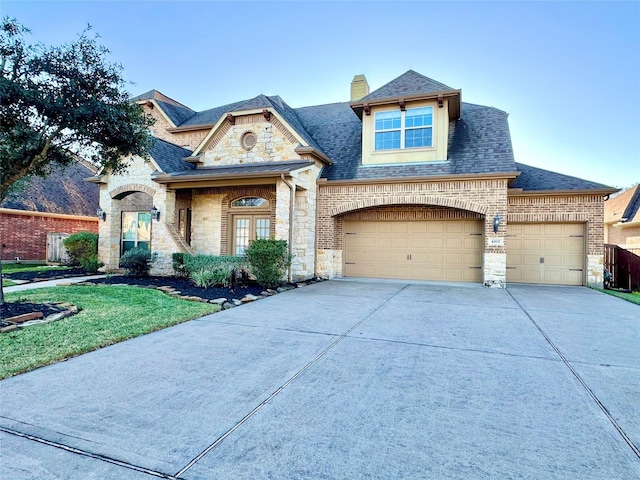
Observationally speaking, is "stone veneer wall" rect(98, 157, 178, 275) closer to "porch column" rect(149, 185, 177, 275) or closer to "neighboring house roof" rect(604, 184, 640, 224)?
"porch column" rect(149, 185, 177, 275)

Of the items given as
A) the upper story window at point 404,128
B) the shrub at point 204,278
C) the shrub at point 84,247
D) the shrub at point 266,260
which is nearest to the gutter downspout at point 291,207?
the shrub at point 266,260

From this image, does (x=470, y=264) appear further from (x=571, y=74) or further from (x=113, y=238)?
(x=113, y=238)

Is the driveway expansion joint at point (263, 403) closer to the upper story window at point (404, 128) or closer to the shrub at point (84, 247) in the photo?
the upper story window at point (404, 128)

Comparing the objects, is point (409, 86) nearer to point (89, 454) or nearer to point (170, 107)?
point (170, 107)

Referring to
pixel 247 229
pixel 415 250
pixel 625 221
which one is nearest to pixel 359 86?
pixel 415 250

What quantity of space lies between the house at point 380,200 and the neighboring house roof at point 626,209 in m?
11.4

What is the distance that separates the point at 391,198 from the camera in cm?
1162

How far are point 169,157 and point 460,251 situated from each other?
1107 centimetres

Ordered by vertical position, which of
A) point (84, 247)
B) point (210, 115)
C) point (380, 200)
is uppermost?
point (210, 115)

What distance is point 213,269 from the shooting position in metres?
10.0

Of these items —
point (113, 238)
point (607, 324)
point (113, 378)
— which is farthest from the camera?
point (113, 238)

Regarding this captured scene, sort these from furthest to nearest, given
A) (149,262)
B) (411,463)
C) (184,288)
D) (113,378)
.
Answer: (149,262) < (184,288) < (113,378) < (411,463)

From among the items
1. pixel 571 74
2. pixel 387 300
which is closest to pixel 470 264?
pixel 387 300

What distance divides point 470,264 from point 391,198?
3523 mm
